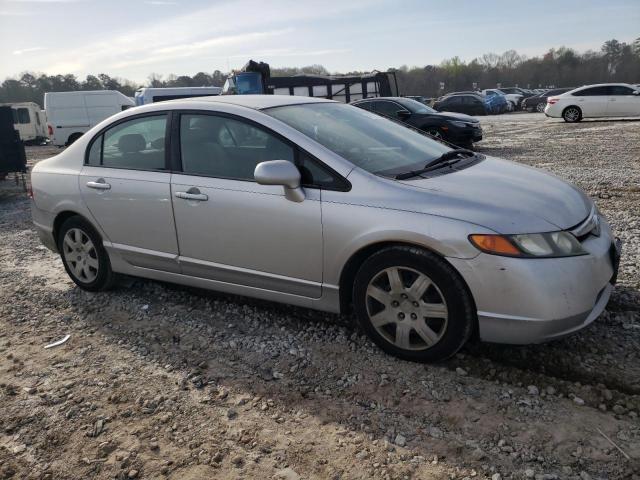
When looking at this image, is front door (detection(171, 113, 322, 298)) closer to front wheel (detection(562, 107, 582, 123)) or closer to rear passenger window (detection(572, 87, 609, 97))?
rear passenger window (detection(572, 87, 609, 97))

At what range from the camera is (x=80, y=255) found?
475cm

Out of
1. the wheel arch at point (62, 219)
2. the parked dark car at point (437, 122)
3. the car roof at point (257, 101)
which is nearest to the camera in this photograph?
the car roof at point (257, 101)

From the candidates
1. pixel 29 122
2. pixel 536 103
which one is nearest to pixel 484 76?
pixel 536 103

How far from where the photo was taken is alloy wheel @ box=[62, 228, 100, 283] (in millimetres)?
4664

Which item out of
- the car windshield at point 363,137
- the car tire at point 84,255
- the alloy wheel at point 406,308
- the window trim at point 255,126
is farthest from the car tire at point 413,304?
the car tire at point 84,255

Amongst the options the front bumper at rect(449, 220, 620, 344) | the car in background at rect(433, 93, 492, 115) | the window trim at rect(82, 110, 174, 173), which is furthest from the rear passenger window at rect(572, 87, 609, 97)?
the window trim at rect(82, 110, 174, 173)

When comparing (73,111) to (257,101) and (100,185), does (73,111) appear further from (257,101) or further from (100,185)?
(257,101)

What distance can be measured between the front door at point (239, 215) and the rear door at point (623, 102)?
21.2 m

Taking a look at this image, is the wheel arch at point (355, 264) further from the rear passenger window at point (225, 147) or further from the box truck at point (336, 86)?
the box truck at point (336, 86)

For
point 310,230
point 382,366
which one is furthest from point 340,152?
point 382,366

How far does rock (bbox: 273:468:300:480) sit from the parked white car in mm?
22282

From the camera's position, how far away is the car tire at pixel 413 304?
3.01 m

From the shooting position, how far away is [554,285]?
9.24ft

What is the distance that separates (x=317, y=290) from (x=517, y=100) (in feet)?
130
